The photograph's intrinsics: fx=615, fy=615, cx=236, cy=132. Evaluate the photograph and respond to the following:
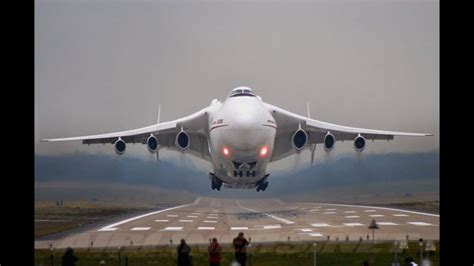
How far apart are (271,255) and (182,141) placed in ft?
35.0

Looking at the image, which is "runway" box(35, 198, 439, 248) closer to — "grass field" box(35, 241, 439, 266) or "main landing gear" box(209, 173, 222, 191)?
"grass field" box(35, 241, 439, 266)

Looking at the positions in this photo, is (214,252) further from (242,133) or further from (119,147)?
(119,147)

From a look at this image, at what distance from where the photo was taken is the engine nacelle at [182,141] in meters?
25.0

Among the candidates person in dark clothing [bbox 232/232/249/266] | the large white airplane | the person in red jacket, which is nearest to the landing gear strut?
the large white airplane

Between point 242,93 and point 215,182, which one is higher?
point 242,93

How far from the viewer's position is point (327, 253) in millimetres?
15516

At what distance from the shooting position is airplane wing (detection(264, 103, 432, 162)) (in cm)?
2492

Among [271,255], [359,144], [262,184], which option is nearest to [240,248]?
[271,255]

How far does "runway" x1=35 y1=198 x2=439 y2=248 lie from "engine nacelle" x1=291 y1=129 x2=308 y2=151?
2.71 metres

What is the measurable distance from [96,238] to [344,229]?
7.33 meters

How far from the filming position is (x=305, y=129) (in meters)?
25.8

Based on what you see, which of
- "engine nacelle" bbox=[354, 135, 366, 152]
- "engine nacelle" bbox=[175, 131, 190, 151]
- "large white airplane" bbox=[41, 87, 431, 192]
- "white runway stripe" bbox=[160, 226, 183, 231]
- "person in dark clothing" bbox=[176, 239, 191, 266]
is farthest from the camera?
"engine nacelle" bbox=[175, 131, 190, 151]
